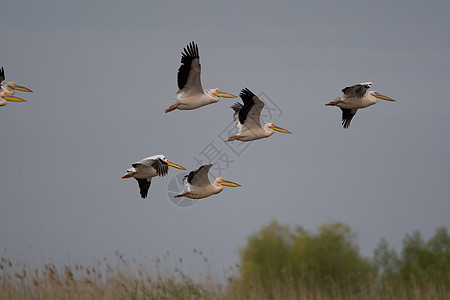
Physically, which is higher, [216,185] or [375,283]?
[216,185]

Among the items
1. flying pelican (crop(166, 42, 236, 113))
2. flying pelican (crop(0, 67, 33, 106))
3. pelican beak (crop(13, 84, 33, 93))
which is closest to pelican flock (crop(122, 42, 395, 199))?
flying pelican (crop(166, 42, 236, 113))

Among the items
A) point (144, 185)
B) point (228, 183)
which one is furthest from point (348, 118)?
point (144, 185)

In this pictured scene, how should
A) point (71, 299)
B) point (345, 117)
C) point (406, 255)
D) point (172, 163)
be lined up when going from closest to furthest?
point (71, 299)
point (172, 163)
point (345, 117)
point (406, 255)

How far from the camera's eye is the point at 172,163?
34.8 ft

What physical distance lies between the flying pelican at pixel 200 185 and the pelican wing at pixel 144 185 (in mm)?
1112

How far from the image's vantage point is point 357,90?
10.7m

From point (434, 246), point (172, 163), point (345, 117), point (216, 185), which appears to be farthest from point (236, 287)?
point (434, 246)

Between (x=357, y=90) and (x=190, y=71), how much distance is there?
109 inches

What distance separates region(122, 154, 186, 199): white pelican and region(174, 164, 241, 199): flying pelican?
437mm

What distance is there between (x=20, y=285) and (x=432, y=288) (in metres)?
6.69

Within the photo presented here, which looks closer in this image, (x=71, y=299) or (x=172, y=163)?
(x=71, y=299)

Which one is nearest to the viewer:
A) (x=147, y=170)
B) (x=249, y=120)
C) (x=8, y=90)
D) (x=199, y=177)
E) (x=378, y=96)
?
(x=199, y=177)

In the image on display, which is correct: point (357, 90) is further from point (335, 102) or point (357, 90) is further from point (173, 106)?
point (173, 106)

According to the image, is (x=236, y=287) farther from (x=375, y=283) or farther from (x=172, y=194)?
(x=375, y=283)
